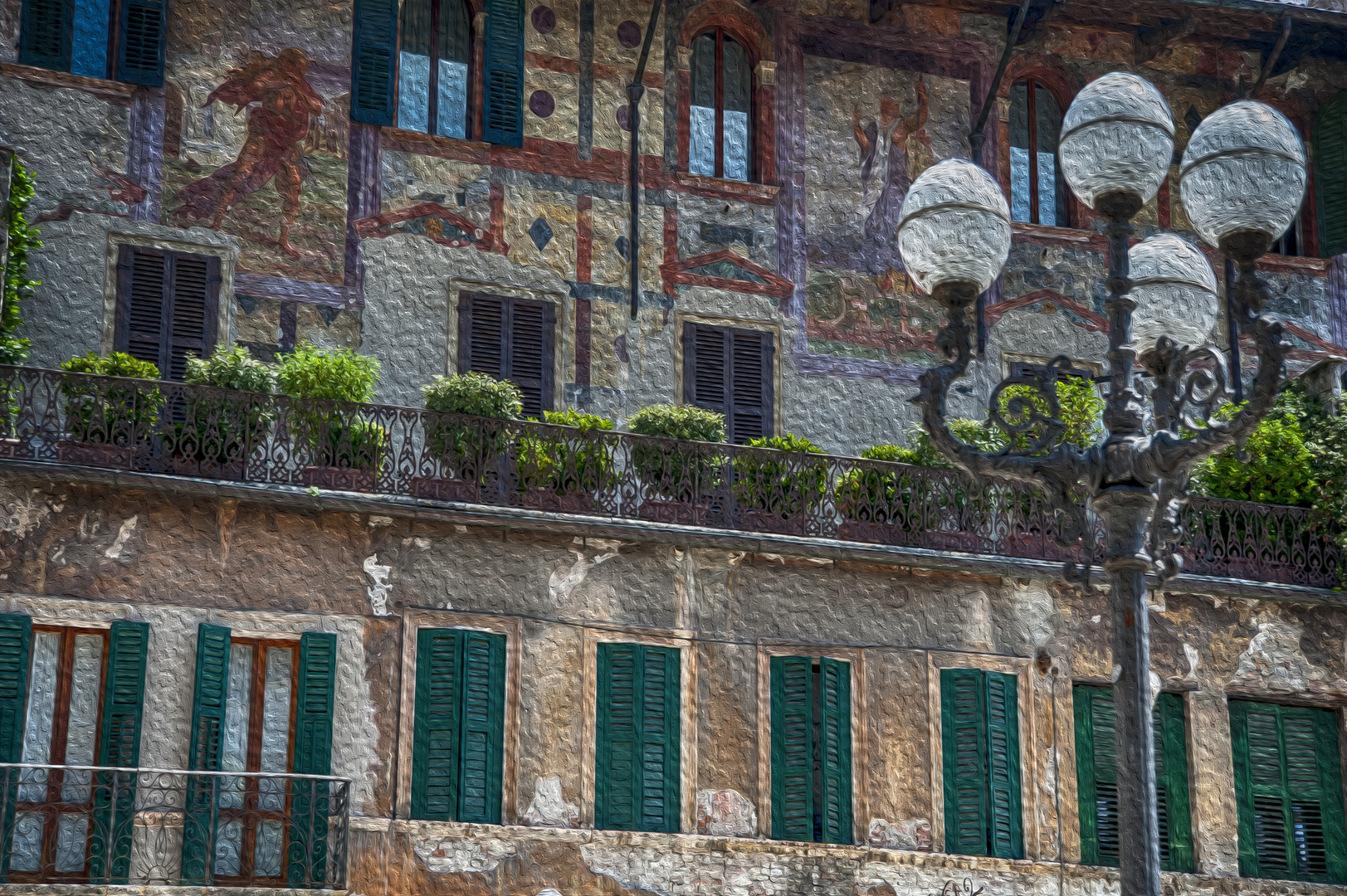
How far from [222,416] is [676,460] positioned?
11.9 feet

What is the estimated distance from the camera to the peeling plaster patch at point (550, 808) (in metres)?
16.8

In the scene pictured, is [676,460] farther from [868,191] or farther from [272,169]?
[272,169]

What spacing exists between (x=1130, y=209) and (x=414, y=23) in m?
10.6

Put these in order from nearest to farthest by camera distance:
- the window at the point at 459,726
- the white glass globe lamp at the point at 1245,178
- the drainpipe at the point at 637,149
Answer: the white glass globe lamp at the point at 1245,178 < the window at the point at 459,726 < the drainpipe at the point at 637,149

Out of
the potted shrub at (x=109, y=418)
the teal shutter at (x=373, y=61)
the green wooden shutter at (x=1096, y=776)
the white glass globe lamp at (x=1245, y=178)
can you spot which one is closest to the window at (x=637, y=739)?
the green wooden shutter at (x=1096, y=776)

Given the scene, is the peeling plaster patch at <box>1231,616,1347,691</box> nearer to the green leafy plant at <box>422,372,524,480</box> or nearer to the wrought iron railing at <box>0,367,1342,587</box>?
the wrought iron railing at <box>0,367,1342,587</box>

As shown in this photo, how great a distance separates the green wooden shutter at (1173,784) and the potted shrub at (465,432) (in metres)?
5.82

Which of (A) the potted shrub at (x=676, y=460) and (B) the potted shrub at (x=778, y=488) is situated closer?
(A) the potted shrub at (x=676, y=460)

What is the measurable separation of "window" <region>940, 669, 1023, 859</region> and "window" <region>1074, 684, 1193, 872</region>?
586 mm

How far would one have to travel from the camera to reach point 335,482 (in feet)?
55.9

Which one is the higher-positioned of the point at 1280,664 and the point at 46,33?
the point at 46,33

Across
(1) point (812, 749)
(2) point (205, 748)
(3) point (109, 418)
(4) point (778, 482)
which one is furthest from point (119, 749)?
(4) point (778, 482)

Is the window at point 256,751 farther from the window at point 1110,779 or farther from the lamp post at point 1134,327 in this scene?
the lamp post at point 1134,327

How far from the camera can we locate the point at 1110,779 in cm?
1825
